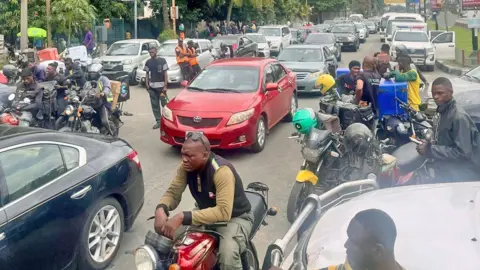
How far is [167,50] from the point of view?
2134 cm

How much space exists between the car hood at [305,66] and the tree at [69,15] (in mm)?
11138

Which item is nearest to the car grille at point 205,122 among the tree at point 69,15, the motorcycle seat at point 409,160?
the motorcycle seat at point 409,160

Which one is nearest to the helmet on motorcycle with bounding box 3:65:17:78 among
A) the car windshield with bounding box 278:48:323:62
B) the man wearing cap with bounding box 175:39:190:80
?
the man wearing cap with bounding box 175:39:190:80

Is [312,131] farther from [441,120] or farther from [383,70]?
[383,70]

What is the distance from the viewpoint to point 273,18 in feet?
173

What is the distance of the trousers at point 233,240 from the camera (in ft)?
13.0

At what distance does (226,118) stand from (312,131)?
347 centimetres

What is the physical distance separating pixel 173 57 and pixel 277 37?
13583 millimetres

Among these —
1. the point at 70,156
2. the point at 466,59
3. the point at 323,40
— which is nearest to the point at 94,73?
the point at 70,156

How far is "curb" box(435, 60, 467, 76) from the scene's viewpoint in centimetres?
2270

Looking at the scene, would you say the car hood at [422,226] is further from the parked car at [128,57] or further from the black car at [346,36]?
the black car at [346,36]

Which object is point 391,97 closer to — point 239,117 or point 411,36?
point 239,117

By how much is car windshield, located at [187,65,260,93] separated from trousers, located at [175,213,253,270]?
257 inches

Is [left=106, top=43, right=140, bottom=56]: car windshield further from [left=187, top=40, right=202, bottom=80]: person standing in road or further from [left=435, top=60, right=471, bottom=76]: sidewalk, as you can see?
[left=435, top=60, right=471, bottom=76]: sidewalk
